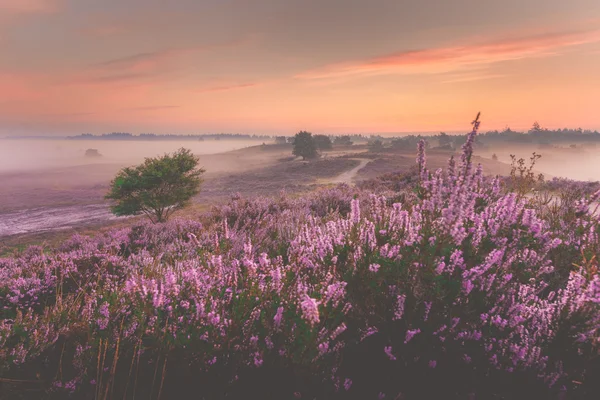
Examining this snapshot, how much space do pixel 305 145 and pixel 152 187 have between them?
5794cm

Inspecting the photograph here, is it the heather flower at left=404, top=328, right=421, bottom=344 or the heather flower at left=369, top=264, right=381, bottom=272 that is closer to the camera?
the heather flower at left=404, top=328, right=421, bottom=344

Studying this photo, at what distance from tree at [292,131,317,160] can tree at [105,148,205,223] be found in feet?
178

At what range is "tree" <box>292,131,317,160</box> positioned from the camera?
80688 millimetres

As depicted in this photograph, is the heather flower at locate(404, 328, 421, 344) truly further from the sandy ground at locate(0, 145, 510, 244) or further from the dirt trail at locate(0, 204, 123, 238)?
the dirt trail at locate(0, 204, 123, 238)

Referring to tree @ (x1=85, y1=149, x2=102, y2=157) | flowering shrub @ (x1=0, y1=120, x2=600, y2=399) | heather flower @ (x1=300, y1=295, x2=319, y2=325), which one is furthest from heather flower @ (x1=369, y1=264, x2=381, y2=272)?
tree @ (x1=85, y1=149, x2=102, y2=157)

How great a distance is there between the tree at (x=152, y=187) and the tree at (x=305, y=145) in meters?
54.4

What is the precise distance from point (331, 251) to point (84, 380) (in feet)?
6.96

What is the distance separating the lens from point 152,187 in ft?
87.9

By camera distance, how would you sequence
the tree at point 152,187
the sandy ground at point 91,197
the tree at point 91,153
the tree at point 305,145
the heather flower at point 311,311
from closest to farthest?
the heather flower at point 311,311
the tree at point 152,187
the sandy ground at point 91,197
the tree at point 305,145
the tree at point 91,153

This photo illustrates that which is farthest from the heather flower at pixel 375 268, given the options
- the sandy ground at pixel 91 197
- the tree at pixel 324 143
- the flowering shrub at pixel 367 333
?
the tree at pixel 324 143

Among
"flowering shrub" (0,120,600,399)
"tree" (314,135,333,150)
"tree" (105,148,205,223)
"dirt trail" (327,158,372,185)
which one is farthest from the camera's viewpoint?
"tree" (314,135,333,150)

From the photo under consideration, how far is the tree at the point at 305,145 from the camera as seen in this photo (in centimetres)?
8069

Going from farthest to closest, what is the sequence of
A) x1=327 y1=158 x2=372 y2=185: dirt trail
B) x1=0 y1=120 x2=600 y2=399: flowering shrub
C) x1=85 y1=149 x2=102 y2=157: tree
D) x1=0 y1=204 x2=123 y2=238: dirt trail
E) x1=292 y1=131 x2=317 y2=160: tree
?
1. x1=85 y1=149 x2=102 y2=157: tree
2. x1=292 y1=131 x2=317 y2=160: tree
3. x1=327 y1=158 x2=372 y2=185: dirt trail
4. x1=0 y1=204 x2=123 y2=238: dirt trail
5. x1=0 y1=120 x2=600 y2=399: flowering shrub

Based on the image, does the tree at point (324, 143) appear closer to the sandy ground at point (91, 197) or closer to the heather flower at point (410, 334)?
the sandy ground at point (91, 197)
